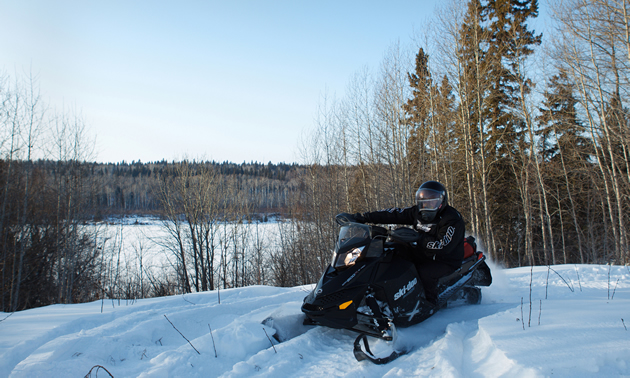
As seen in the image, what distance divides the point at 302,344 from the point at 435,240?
1.66 metres

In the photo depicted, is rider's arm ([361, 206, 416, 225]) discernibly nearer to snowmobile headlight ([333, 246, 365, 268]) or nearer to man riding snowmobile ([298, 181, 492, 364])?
man riding snowmobile ([298, 181, 492, 364])

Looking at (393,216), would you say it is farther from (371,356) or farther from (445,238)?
(371,356)

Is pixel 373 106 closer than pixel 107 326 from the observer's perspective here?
No

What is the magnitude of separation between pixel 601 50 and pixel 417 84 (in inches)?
259

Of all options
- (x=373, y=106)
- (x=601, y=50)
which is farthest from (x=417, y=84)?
(x=601, y=50)

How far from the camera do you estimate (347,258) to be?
10.3 ft

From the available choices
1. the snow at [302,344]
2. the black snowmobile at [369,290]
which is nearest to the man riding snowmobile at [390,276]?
the black snowmobile at [369,290]

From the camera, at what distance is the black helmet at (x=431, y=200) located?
11.6 ft

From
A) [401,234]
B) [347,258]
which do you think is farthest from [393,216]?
[347,258]

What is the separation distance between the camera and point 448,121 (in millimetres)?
12820

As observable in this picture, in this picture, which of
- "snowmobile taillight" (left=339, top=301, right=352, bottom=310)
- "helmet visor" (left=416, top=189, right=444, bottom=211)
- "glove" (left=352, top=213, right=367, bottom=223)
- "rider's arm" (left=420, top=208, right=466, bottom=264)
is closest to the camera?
"snowmobile taillight" (left=339, top=301, right=352, bottom=310)

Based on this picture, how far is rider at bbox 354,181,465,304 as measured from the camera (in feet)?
11.2

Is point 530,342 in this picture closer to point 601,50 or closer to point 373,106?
point 373,106

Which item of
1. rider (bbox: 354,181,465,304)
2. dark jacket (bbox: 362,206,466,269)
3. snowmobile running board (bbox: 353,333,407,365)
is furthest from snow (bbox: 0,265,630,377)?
dark jacket (bbox: 362,206,466,269)
